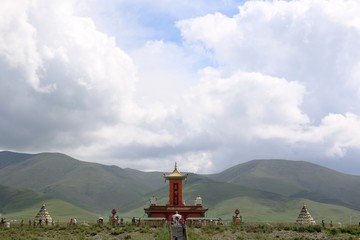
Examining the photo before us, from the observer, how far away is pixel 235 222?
199 ft

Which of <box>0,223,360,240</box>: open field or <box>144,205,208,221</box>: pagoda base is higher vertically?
<box>144,205,208,221</box>: pagoda base

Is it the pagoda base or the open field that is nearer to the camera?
the open field

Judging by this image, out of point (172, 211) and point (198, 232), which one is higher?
point (172, 211)

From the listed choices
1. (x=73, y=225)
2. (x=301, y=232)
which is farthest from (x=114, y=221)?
(x=301, y=232)

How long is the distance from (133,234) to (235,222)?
14844mm

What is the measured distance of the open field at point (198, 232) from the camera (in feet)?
164

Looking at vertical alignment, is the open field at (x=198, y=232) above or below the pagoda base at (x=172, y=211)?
below

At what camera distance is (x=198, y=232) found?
52656mm

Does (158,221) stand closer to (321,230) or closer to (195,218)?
(195,218)

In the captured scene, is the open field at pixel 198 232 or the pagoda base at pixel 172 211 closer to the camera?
the open field at pixel 198 232

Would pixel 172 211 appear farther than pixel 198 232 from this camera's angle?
Yes

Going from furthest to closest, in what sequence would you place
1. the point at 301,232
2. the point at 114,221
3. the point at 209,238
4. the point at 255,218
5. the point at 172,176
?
the point at 255,218 < the point at 172,176 < the point at 114,221 < the point at 301,232 < the point at 209,238

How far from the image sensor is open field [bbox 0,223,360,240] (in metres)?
50.1

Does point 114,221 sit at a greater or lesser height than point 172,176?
lesser
